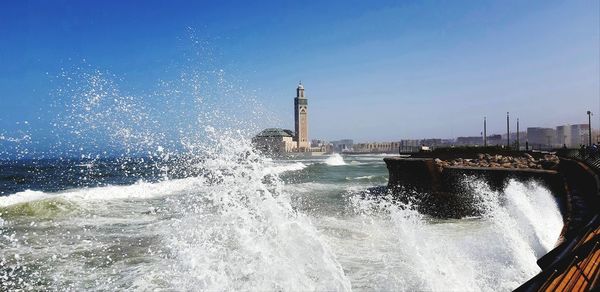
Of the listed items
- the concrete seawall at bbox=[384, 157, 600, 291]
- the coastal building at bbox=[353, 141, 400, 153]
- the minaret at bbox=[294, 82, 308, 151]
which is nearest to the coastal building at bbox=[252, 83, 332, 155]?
the minaret at bbox=[294, 82, 308, 151]

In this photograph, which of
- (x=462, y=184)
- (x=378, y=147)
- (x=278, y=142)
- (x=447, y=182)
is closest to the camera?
(x=462, y=184)

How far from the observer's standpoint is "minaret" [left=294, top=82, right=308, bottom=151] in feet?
479

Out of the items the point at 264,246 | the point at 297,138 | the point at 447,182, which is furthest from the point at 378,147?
the point at 264,246

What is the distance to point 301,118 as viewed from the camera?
149000 mm

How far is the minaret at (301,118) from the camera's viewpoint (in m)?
146

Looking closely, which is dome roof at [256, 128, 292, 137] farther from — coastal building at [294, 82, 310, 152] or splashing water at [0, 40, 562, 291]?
splashing water at [0, 40, 562, 291]

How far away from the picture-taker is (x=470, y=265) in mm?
7152

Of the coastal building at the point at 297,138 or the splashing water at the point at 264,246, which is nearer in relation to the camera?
the splashing water at the point at 264,246

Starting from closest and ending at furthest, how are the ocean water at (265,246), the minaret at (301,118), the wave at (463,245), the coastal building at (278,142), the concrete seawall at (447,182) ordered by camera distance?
the ocean water at (265,246) < the wave at (463,245) < the concrete seawall at (447,182) < the coastal building at (278,142) < the minaret at (301,118)

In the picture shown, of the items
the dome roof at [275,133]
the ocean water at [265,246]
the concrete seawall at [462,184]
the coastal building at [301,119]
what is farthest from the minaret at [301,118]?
the ocean water at [265,246]

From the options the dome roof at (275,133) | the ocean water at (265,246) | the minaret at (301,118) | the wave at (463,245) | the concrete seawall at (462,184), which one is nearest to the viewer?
the ocean water at (265,246)

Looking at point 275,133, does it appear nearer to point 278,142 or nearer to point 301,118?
point 278,142

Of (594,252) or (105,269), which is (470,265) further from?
(105,269)

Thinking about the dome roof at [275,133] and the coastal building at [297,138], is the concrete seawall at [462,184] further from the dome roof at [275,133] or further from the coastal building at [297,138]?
the dome roof at [275,133]
